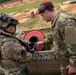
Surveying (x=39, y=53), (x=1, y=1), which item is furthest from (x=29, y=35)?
(x=1, y=1)

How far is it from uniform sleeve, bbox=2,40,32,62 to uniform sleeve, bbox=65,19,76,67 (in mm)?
998

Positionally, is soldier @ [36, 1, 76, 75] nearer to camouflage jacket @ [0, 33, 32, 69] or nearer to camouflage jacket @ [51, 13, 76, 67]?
camouflage jacket @ [51, 13, 76, 67]

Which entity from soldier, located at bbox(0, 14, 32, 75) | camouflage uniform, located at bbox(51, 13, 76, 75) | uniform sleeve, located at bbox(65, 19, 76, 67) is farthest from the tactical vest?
uniform sleeve, located at bbox(65, 19, 76, 67)

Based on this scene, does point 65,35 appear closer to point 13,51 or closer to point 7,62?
point 13,51

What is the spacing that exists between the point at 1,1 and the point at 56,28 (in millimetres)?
28593

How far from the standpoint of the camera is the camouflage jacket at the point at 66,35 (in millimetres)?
3498

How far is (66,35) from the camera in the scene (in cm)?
353

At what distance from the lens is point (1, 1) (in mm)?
31422

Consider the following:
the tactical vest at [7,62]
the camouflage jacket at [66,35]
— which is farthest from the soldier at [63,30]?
the tactical vest at [7,62]

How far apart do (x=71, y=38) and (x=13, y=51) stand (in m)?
1.15

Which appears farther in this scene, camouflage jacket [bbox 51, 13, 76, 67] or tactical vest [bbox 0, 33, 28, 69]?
tactical vest [bbox 0, 33, 28, 69]

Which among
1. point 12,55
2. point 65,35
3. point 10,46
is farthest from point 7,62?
point 65,35

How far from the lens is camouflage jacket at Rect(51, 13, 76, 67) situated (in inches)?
138

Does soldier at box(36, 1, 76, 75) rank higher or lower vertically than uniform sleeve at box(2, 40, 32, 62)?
higher
